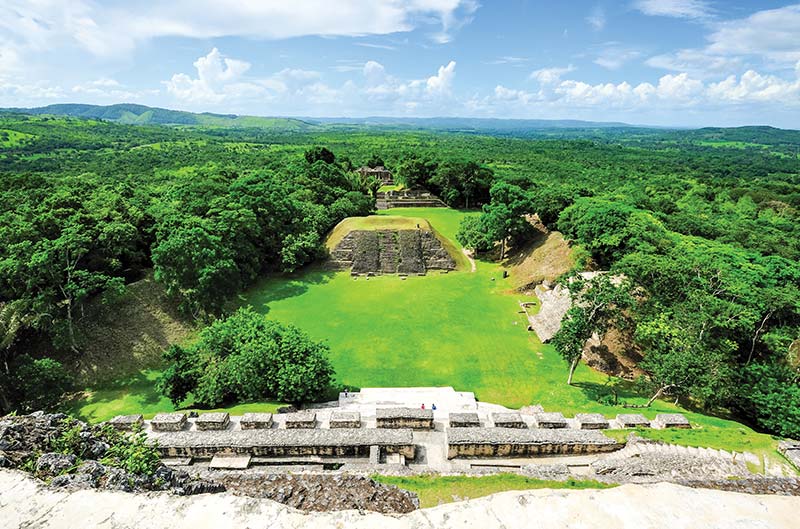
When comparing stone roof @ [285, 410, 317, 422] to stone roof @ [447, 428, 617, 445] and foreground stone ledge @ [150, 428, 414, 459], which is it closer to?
foreground stone ledge @ [150, 428, 414, 459]

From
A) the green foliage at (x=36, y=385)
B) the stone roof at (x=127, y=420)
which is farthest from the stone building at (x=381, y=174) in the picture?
the stone roof at (x=127, y=420)

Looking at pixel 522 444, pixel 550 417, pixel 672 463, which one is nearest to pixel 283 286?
pixel 550 417

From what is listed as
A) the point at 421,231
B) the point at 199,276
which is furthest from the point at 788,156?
the point at 199,276

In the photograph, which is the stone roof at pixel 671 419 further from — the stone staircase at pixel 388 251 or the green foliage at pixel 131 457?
the stone staircase at pixel 388 251

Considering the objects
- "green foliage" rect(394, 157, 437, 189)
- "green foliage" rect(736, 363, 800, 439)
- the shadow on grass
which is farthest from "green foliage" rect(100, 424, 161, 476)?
"green foliage" rect(394, 157, 437, 189)

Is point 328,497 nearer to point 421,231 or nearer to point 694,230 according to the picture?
point 421,231

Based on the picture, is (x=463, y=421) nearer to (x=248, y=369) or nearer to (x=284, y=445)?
(x=284, y=445)
